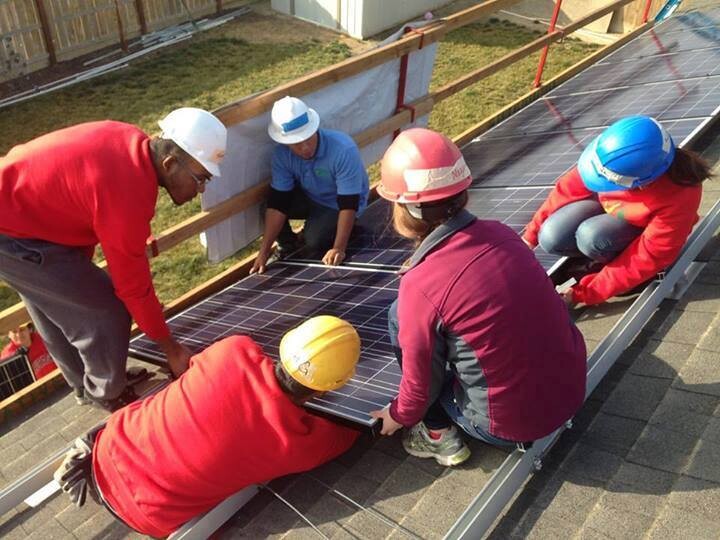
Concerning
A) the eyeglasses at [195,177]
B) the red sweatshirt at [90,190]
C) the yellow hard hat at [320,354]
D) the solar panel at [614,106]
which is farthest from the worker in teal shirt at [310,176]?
the solar panel at [614,106]

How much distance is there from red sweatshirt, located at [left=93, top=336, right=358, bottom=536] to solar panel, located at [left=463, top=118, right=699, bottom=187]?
3.71m

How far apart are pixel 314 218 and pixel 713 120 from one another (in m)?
4.17

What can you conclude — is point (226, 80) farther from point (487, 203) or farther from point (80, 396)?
point (80, 396)

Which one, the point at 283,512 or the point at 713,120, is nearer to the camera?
the point at 283,512

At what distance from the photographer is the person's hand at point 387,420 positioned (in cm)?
293

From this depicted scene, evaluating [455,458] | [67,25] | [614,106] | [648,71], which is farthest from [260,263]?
[67,25]

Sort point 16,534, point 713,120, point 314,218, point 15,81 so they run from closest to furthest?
point 16,534 → point 314,218 → point 713,120 → point 15,81

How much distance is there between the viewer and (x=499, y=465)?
3010 mm

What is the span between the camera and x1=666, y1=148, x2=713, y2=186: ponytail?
3484 millimetres

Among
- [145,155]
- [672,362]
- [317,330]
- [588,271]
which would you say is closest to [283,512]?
[317,330]

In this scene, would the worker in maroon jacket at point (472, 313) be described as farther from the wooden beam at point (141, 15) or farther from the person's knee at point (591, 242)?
the wooden beam at point (141, 15)

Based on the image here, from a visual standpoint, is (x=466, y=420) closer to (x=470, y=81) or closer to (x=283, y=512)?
(x=283, y=512)

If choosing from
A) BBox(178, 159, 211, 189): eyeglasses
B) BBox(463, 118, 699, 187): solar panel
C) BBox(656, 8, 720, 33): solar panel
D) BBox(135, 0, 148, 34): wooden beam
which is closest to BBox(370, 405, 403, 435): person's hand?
BBox(178, 159, 211, 189): eyeglasses

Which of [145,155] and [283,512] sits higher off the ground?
[145,155]
